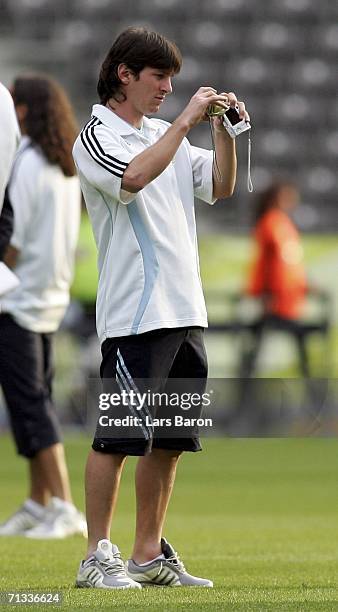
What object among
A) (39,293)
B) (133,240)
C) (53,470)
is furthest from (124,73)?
(53,470)

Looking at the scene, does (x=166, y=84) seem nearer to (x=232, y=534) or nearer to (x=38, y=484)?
(x=232, y=534)

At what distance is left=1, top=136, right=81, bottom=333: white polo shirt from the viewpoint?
639 cm

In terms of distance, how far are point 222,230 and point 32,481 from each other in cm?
738

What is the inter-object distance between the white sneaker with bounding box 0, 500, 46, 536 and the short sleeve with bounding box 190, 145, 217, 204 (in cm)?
224

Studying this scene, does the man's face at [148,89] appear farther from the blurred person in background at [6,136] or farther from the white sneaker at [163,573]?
the white sneaker at [163,573]

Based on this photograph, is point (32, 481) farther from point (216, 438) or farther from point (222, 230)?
point (222, 230)

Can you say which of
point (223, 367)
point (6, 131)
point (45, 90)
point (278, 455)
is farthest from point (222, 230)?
point (6, 131)

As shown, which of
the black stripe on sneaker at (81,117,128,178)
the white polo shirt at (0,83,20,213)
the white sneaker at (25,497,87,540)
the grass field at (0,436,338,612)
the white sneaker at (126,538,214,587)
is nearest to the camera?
the white polo shirt at (0,83,20,213)

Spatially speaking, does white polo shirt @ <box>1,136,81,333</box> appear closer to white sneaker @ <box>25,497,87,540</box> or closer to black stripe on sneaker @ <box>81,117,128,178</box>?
white sneaker @ <box>25,497,87,540</box>

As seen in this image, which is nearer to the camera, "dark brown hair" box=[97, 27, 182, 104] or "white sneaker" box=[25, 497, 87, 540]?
"dark brown hair" box=[97, 27, 182, 104]

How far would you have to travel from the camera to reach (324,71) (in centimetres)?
1645

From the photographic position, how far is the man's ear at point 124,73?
14.3 ft

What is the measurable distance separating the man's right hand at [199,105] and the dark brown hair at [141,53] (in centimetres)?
20

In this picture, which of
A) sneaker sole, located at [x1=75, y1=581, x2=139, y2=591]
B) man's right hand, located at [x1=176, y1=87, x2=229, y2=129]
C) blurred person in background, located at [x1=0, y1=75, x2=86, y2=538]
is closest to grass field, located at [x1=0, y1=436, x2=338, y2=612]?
sneaker sole, located at [x1=75, y1=581, x2=139, y2=591]
